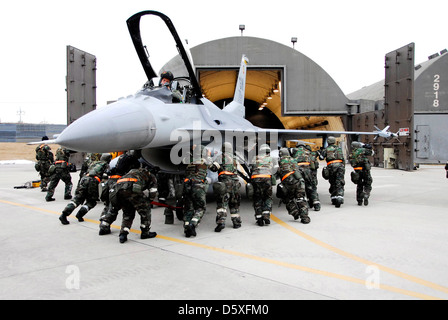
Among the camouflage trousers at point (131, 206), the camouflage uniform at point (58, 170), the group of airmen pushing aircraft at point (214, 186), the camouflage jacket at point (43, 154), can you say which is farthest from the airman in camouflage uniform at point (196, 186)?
the camouflage jacket at point (43, 154)

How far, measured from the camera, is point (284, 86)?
23.1 meters

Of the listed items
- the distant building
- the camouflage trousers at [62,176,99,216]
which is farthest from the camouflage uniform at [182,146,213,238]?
the distant building

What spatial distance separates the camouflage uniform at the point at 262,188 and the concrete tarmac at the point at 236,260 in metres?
0.26

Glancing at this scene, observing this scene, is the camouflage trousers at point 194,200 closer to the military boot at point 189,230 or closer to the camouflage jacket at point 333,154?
the military boot at point 189,230

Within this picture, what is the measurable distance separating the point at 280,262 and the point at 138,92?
13.2 feet

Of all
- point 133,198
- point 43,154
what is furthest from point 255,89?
point 133,198

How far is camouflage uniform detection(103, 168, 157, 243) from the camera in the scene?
5.59 m

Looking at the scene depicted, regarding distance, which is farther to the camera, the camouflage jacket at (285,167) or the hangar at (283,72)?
the hangar at (283,72)

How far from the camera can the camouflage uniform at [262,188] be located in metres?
6.75

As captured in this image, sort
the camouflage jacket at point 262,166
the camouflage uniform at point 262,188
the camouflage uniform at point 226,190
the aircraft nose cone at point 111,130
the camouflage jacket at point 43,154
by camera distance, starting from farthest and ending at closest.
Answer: the camouflage jacket at point 43,154
the camouflage jacket at point 262,166
the camouflage uniform at point 262,188
the camouflage uniform at point 226,190
the aircraft nose cone at point 111,130

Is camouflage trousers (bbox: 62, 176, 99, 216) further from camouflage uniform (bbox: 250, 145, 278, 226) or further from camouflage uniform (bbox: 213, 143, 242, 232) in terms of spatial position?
camouflage uniform (bbox: 250, 145, 278, 226)

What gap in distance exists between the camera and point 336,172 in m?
8.91

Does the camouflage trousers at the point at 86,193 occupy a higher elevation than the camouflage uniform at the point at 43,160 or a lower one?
lower
